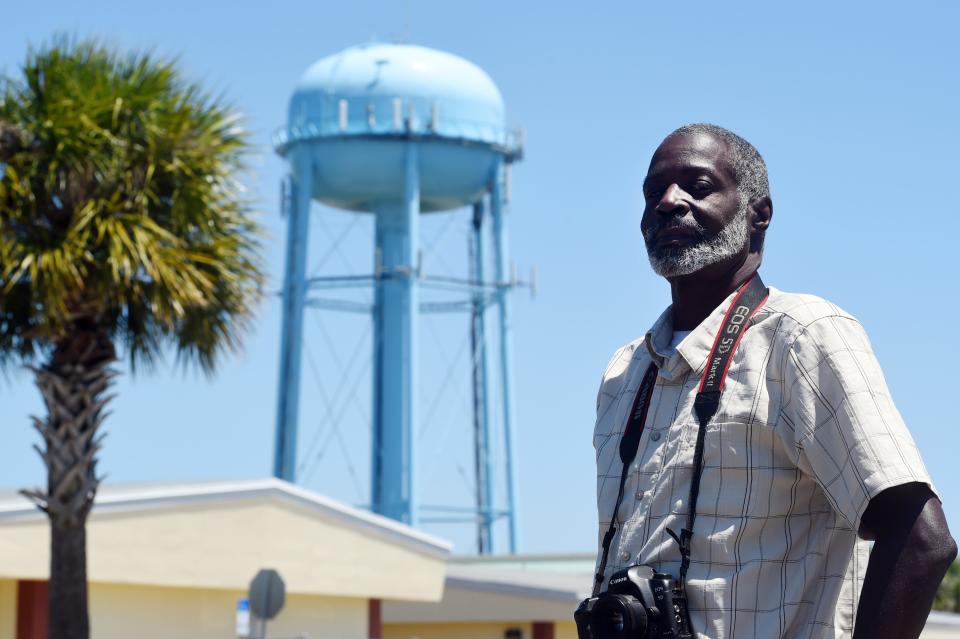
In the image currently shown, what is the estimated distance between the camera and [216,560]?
2198 centimetres

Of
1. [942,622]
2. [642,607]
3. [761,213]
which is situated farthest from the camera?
[942,622]

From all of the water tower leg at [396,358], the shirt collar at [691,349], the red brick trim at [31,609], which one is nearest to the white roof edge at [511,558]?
the water tower leg at [396,358]

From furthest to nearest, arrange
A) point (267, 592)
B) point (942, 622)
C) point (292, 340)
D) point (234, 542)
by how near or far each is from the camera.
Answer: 1. point (292, 340)
2. point (942, 622)
3. point (234, 542)
4. point (267, 592)

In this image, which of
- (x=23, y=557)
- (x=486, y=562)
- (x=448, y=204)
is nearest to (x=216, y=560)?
(x=23, y=557)

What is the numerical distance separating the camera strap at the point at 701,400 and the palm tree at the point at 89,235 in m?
12.4

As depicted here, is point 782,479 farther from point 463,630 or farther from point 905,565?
point 463,630

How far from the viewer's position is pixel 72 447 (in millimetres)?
16141

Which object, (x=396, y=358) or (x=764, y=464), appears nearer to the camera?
(x=764, y=464)

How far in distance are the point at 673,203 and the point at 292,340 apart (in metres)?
32.9

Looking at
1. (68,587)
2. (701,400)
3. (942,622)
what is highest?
(701,400)

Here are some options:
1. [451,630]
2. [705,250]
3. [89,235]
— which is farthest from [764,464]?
Answer: [451,630]

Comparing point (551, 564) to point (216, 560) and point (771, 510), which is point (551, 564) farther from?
point (771, 510)

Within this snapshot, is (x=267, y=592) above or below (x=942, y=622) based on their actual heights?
above

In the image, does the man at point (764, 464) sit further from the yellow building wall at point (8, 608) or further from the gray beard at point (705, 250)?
the yellow building wall at point (8, 608)
